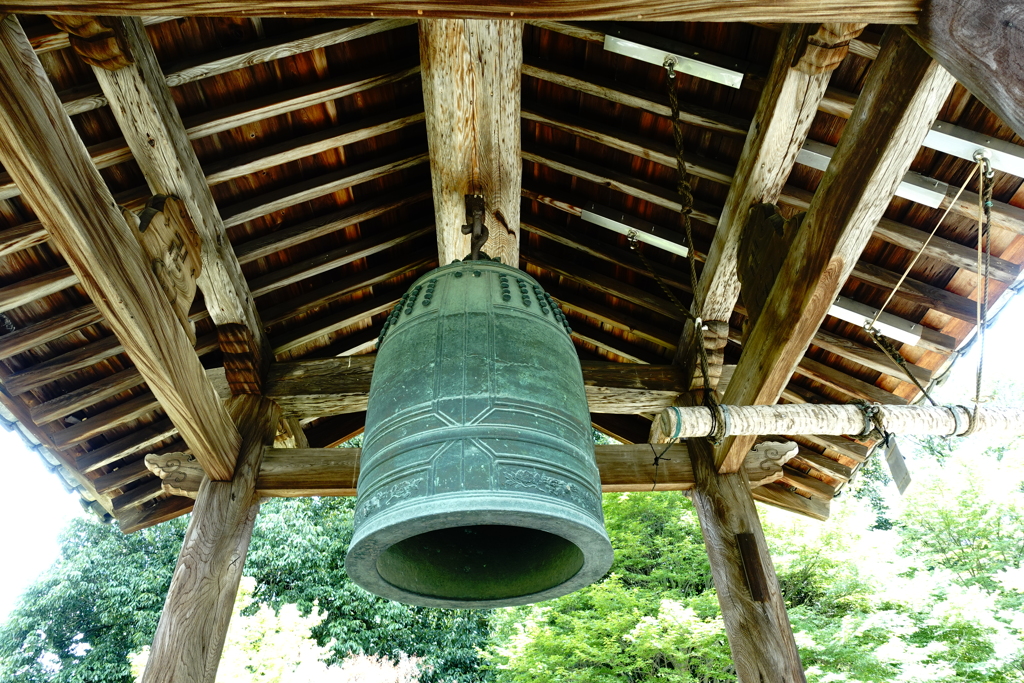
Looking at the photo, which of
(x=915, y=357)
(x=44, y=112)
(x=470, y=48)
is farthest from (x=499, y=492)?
(x=915, y=357)

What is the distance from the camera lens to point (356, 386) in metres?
4.57

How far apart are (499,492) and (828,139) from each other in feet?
8.81

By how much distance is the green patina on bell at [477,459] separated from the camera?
6.30ft

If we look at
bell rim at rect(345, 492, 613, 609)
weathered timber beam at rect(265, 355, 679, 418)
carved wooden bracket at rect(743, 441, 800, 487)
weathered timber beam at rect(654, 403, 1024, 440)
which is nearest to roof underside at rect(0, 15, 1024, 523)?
weathered timber beam at rect(265, 355, 679, 418)

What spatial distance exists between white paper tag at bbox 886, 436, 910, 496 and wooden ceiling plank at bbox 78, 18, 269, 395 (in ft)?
11.8

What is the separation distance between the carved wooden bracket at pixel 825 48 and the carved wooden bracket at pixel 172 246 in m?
2.92

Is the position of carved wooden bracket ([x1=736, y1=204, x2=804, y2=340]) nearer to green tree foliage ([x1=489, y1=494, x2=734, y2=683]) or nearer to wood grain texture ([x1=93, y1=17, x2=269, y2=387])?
wood grain texture ([x1=93, y1=17, x2=269, y2=387])

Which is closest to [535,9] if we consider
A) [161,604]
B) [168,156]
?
[168,156]

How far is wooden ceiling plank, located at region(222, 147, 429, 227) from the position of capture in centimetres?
390

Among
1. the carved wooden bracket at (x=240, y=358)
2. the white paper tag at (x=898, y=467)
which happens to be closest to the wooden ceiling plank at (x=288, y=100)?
the carved wooden bracket at (x=240, y=358)

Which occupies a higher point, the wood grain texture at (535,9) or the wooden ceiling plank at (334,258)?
the wooden ceiling plank at (334,258)

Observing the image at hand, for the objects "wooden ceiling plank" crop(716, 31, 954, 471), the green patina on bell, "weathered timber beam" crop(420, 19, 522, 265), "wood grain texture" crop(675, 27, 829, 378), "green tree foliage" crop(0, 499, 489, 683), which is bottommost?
the green patina on bell

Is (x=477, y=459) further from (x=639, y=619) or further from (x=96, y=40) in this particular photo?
(x=639, y=619)

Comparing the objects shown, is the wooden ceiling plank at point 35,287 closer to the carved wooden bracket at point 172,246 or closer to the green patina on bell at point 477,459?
the carved wooden bracket at point 172,246
